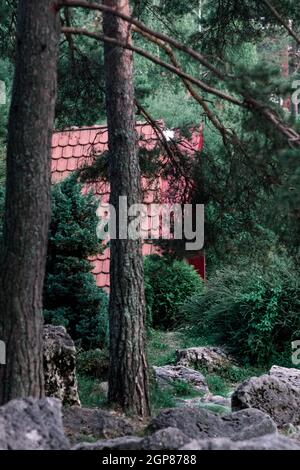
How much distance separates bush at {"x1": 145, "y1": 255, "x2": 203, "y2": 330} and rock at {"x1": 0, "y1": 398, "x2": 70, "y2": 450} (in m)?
10.1

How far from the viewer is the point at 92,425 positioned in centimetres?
644

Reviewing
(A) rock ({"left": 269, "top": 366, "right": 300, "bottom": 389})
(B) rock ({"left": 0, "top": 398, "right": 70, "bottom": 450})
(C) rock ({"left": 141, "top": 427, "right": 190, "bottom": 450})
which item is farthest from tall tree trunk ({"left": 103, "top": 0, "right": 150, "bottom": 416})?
(B) rock ({"left": 0, "top": 398, "right": 70, "bottom": 450})

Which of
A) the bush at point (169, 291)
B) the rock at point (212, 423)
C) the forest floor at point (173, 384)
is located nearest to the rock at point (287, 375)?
the forest floor at point (173, 384)

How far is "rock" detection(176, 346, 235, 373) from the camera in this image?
38.3 feet

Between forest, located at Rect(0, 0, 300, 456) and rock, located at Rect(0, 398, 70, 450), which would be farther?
forest, located at Rect(0, 0, 300, 456)

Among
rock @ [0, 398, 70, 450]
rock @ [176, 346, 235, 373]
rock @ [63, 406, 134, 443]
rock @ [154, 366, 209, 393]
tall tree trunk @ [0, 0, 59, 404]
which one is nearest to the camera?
rock @ [0, 398, 70, 450]

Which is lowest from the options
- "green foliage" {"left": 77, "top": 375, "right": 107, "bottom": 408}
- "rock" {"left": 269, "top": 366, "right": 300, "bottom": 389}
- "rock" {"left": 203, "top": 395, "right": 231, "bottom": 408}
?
"rock" {"left": 203, "top": 395, "right": 231, "bottom": 408}

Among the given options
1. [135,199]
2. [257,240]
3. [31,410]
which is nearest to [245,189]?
[257,240]

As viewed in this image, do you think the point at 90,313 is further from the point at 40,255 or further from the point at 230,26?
the point at 40,255

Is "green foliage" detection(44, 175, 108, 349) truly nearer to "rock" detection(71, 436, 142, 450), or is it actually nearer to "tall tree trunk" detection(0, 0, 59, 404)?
"tall tree trunk" detection(0, 0, 59, 404)

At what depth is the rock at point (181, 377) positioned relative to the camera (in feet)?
33.2

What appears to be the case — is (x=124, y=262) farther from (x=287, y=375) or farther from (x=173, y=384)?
(x=173, y=384)

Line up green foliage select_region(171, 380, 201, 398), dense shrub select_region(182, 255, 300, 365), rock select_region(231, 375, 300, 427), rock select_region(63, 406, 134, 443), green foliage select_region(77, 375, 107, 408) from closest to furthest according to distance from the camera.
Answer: rock select_region(63, 406, 134, 443)
rock select_region(231, 375, 300, 427)
green foliage select_region(77, 375, 107, 408)
green foliage select_region(171, 380, 201, 398)
dense shrub select_region(182, 255, 300, 365)
